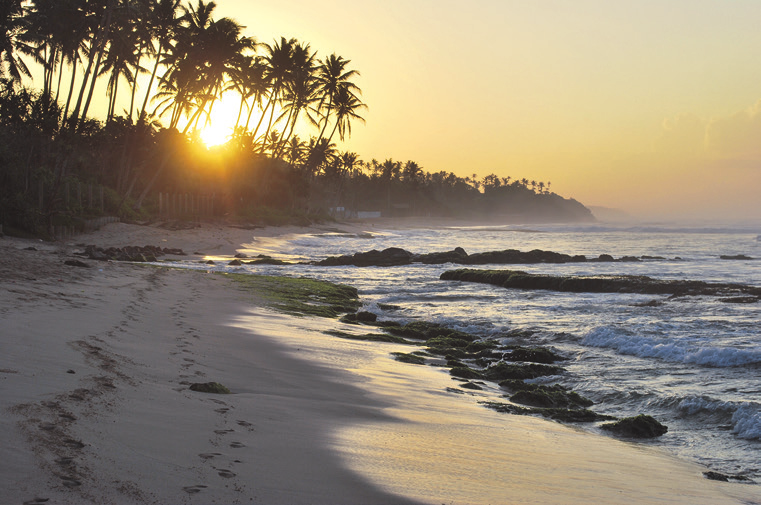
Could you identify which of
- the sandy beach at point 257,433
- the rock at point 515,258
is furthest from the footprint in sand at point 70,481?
the rock at point 515,258

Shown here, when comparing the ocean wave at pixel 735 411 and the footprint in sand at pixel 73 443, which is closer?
the footprint in sand at pixel 73 443

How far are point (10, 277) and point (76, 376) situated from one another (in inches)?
227

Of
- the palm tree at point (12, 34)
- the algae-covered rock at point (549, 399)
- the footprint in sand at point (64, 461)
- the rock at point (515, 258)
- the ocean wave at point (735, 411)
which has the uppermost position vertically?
the palm tree at point (12, 34)

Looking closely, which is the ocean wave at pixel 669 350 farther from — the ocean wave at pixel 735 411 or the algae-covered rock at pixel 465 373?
the algae-covered rock at pixel 465 373

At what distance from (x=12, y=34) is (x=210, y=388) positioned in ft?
105

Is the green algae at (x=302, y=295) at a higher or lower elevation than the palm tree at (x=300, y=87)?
lower

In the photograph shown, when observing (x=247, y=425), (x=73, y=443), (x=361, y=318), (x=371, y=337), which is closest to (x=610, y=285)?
(x=361, y=318)

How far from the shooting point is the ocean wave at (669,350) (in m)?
7.59

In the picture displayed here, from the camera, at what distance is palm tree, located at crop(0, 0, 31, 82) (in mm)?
22409

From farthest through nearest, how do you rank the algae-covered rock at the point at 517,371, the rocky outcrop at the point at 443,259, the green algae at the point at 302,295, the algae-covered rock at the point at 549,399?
1. the rocky outcrop at the point at 443,259
2. the green algae at the point at 302,295
3. the algae-covered rock at the point at 517,371
4. the algae-covered rock at the point at 549,399

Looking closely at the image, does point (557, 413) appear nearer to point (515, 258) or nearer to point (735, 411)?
point (735, 411)

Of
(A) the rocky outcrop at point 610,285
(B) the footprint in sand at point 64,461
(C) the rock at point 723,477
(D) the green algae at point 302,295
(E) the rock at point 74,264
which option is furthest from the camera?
(A) the rocky outcrop at point 610,285

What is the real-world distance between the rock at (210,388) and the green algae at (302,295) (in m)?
6.52

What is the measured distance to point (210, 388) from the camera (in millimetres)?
4211
